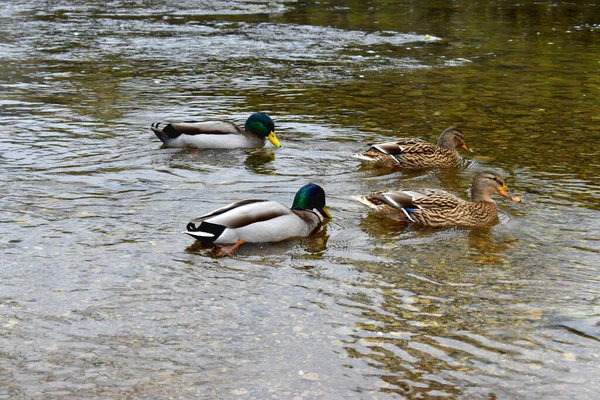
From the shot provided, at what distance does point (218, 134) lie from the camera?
10.4 metres

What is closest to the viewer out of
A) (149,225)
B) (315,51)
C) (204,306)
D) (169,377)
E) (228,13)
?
(169,377)

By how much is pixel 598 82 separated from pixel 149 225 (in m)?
9.03

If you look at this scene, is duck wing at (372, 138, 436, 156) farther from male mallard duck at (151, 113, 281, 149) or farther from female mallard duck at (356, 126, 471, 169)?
male mallard duck at (151, 113, 281, 149)

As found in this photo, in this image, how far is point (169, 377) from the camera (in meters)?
4.93

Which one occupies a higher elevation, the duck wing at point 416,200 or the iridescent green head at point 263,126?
the iridescent green head at point 263,126

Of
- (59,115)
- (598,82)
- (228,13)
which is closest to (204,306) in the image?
(59,115)

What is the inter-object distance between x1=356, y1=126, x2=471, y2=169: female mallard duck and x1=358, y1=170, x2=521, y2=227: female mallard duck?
4.91ft

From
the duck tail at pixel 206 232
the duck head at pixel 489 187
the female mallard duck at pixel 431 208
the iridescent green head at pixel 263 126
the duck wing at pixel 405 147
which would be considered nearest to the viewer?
the duck tail at pixel 206 232

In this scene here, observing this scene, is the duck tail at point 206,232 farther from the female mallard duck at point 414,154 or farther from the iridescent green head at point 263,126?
the iridescent green head at point 263,126

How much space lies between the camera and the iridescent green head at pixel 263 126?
10406 mm

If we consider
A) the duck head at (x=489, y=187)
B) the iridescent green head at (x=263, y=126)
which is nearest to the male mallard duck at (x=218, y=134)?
the iridescent green head at (x=263, y=126)

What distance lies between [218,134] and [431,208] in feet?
11.3

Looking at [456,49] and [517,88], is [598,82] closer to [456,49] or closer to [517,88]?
[517,88]

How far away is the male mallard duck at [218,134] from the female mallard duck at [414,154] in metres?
1.42
